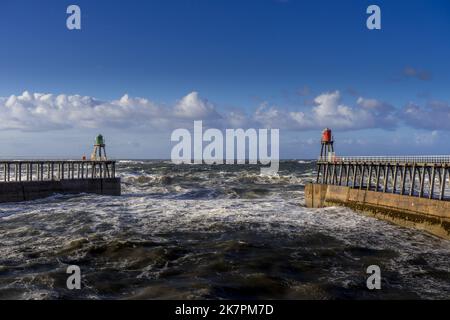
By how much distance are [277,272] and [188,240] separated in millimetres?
6986

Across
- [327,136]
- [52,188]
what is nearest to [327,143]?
[327,136]

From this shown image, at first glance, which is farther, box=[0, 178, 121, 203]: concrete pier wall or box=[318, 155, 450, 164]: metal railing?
box=[0, 178, 121, 203]: concrete pier wall

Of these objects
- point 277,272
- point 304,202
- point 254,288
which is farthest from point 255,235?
point 304,202

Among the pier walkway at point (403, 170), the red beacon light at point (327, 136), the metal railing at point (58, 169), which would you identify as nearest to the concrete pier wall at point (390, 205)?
the pier walkway at point (403, 170)

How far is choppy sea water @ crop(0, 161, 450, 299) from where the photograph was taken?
48.3 ft

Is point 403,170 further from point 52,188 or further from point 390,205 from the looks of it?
point 52,188

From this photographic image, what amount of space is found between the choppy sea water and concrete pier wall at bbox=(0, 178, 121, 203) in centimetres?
955

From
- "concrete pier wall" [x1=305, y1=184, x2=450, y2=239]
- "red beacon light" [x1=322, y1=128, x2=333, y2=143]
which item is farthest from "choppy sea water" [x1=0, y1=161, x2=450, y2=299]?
"red beacon light" [x1=322, y1=128, x2=333, y2=143]

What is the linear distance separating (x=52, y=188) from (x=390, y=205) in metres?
32.5

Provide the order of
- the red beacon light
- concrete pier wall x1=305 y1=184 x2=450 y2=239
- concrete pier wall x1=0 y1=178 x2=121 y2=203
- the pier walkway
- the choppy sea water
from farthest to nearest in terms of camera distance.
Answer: the red beacon light < concrete pier wall x1=0 y1=178 x2=121 y2=203 < the pier walkway < concrete pier wall x1=305 y1=184 x2=450 y2=239 < the choppy sea water

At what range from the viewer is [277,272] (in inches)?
668

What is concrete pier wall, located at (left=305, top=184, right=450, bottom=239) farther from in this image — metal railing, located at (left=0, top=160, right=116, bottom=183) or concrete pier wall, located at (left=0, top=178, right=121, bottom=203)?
metal railing, located at (left=0, top=160, right=116, bottom=183)

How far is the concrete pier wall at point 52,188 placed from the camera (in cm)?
4206

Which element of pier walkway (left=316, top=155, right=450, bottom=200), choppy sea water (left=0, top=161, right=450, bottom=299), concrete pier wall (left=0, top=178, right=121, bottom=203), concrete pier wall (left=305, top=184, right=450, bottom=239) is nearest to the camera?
choppy sea water (left=0, top=161, right=450, bottom=299)
